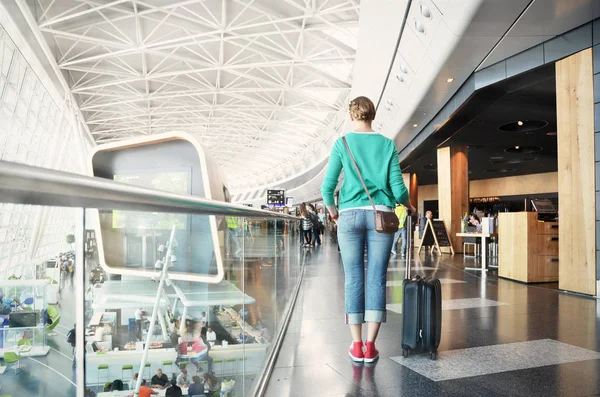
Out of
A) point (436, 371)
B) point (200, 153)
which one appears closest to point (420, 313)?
point (436, 371)

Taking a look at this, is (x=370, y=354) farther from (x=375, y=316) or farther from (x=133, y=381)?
(x=133, y=381)

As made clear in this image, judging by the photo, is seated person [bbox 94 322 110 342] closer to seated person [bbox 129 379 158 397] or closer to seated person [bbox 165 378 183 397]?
seated person [bbox 129 379 158 397]

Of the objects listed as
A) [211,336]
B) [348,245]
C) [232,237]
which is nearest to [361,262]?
[348,245]

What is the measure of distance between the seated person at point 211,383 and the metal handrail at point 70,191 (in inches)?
31.7

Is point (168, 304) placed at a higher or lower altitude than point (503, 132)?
lower

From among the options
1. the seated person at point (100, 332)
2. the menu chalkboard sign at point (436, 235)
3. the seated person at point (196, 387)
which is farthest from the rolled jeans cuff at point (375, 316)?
the menu chalkboard sign at point (436, 235)

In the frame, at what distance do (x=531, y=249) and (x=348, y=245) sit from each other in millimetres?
6133

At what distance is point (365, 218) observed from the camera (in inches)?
139

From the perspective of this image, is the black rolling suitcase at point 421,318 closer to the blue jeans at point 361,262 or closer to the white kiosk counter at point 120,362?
the blue jeans at point 361,262

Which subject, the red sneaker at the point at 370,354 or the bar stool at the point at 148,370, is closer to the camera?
the bar stool at the point at 148,370

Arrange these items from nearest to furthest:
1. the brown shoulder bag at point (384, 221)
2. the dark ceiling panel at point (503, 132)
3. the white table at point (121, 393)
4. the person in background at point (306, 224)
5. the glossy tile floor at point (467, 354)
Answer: the white table at point (121, 393), the glossy tile floor at point (467, 354), the brown shoulder bag at point (384, 221), the dark ceiling panel at point (503, 132), the person in background at point (306, 224)

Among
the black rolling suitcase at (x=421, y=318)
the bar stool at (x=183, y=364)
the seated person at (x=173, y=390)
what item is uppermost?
the bar stool at (x=183, y=364)

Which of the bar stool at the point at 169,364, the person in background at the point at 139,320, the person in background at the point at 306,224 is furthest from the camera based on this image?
the person in background at the point at 306,224

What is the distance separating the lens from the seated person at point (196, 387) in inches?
65.0
